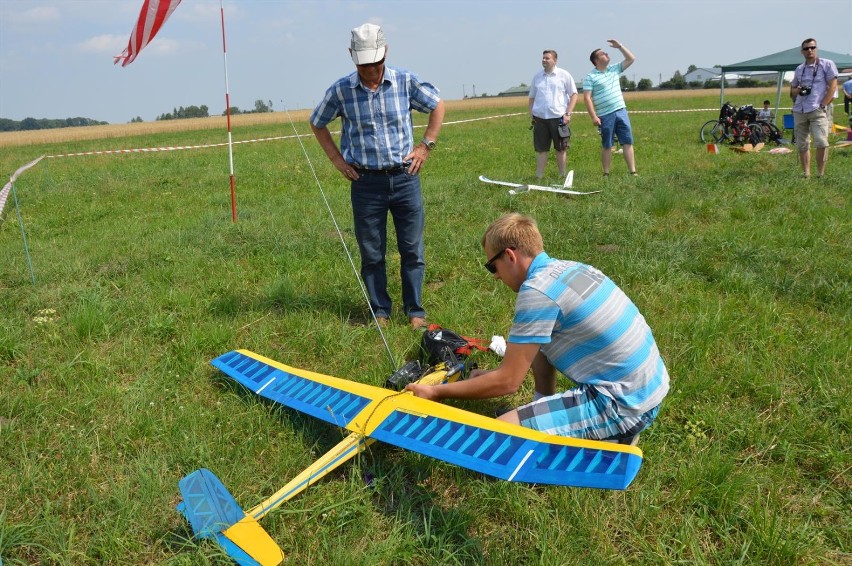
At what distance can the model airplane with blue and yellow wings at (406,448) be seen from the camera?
2258 millimetres

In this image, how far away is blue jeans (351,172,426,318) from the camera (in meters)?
4.48

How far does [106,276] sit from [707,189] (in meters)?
7.46

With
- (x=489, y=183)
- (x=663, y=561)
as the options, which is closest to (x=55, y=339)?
(x=663, y=561)

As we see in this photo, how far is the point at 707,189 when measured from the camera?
26.5 ft

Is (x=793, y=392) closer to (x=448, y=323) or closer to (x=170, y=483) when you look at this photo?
(x=448, y=323)

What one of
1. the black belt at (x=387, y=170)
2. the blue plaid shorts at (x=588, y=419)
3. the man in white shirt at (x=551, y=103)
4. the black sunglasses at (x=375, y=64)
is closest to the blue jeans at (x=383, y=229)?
the black belt at (x=387, y=170)

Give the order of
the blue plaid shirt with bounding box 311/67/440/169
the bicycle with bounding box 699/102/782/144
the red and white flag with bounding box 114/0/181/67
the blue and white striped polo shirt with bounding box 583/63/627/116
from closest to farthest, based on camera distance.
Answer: the blue plaid shirt with bounding box 311/67/440/169 → the red and white flag with bounding box 114/0/181/67 → the blue and white striped polo shirt with bounding box 583/63/627/116 → the bicycle with bounding box 699/102/782/144

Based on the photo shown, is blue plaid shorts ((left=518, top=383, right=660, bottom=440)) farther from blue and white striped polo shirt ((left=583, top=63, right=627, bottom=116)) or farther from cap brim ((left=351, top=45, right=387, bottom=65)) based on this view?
blue and white striped polo shirt ((left=583, top=63, right=627, bottom=116))

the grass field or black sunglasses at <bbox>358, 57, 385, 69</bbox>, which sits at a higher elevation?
black sunglasses at <bbox>358, 57, 385, 69</bbox>

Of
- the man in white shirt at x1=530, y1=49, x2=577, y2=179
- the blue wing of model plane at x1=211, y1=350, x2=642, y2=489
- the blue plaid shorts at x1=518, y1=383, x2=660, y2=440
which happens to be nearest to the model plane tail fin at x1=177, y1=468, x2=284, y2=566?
the blue wing of model plane at x1=211, y1=350, x2=642, y2=489

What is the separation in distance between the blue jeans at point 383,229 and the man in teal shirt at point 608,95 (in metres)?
5.75

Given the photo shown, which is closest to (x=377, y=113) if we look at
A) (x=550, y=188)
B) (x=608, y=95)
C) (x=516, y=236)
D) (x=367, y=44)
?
(x=367, y=44)

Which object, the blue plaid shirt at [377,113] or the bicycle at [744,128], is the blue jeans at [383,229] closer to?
the blue plaid shirt at [377,113]

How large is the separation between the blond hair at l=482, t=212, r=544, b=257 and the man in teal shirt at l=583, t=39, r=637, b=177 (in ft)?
23.8
